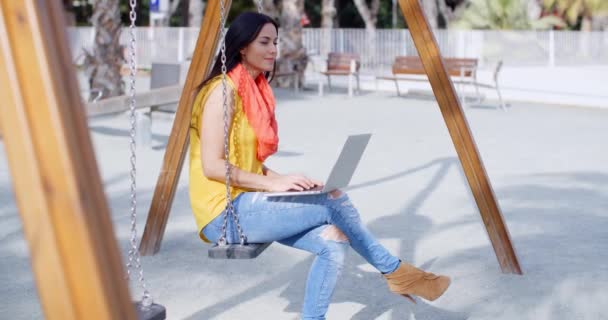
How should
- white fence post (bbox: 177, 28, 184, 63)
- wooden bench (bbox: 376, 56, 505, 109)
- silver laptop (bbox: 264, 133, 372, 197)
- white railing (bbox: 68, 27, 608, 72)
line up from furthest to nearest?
white fence post (bbox: 177, 28, 184, 63) < white railing (bbox: 68, 27, 608, 72) < wooden bench (bbox: 376, 56, 505, 109) < silver laptop (bbox: 264, 133, 372, 197)

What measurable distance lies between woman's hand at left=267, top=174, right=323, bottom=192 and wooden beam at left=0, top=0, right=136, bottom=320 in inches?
80.5

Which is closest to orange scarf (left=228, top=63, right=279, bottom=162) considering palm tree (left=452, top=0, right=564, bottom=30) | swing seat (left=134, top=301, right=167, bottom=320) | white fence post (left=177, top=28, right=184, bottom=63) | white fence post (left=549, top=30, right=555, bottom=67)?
swing seat (left=134, top=301, right=167, bottom=320)

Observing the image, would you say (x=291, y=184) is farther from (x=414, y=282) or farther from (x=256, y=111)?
(x=414, y=282)

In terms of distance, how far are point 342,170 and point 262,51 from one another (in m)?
0.67

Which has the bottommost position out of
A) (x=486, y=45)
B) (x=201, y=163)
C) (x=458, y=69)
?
(x=486, y=45)

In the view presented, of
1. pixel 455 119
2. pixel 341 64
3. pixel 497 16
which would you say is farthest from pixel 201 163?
pixel 497 16

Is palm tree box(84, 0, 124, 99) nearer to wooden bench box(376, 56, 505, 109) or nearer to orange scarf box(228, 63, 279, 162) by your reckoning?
wooden bench box(376, 56, 505, 109)

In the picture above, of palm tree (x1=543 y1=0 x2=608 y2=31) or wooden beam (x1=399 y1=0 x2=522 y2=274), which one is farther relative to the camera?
palm tree (x1=543 y1=0 x2=608 y2=31)

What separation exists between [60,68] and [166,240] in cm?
440

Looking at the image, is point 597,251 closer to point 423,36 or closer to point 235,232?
point 423,36

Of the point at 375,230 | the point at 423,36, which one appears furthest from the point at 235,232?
the point at 375,230

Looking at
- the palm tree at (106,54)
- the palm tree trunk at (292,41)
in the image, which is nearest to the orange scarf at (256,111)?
the palm tree at (106,54)

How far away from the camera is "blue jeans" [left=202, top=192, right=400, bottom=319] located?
345 centimetres

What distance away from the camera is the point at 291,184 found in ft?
11.5
